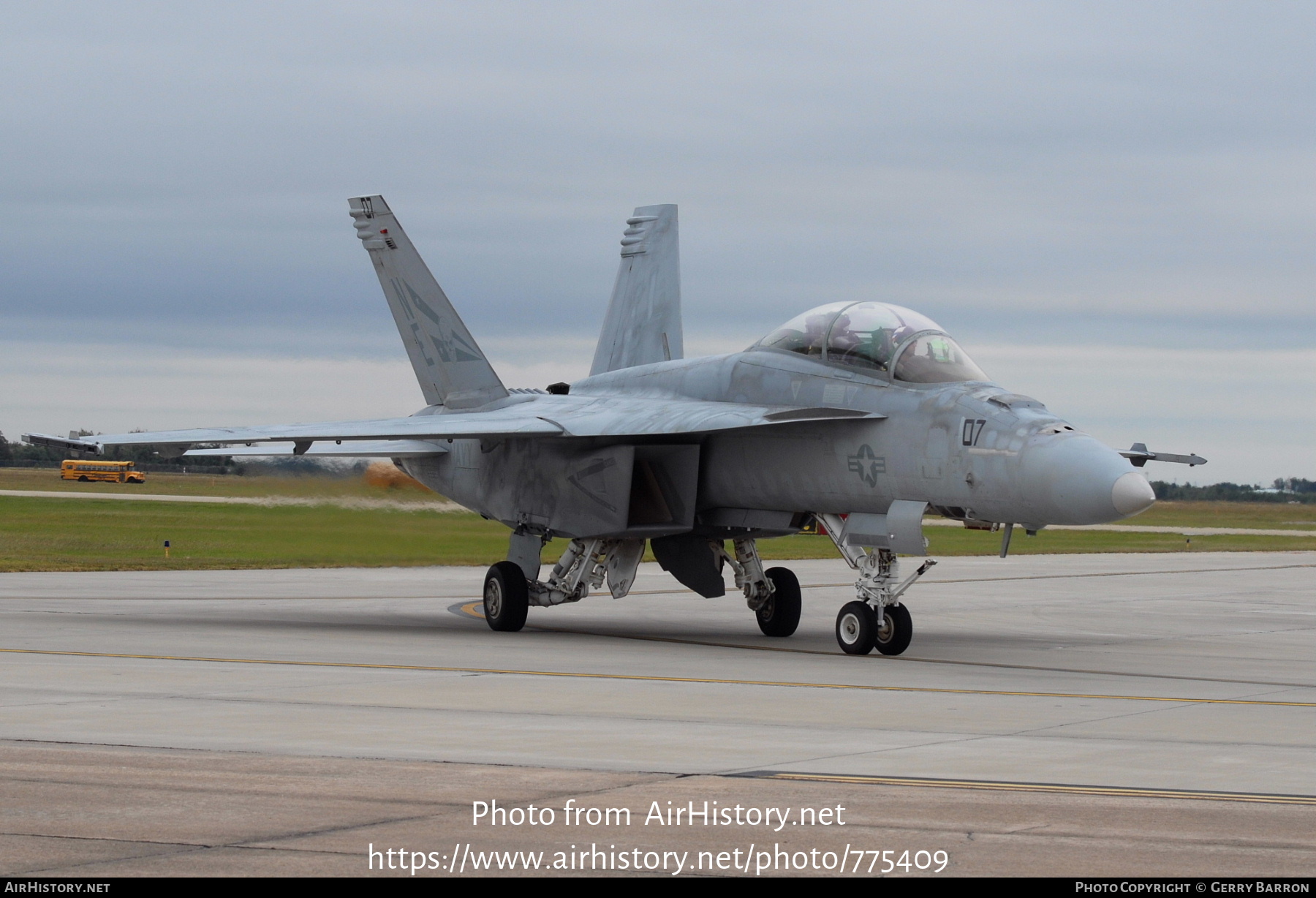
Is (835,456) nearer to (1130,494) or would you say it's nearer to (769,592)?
(769,592)

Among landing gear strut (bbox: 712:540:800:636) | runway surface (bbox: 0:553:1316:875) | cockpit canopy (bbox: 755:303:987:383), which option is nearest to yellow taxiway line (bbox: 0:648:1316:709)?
runway surface (bbox: 0:553:1316:875)

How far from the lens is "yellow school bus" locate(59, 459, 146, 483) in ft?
276

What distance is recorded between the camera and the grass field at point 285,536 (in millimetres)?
22344

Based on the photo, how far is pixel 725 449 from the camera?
17250 millimetres

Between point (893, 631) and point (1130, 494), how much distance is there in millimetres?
3044

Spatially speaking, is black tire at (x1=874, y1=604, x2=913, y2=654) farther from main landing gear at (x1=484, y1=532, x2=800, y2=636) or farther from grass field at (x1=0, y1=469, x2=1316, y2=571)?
grass field at (x1=0, y1=469, x2=1316, y2=571)

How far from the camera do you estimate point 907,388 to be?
593 inches

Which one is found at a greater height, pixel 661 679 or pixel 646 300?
pixel 646 300

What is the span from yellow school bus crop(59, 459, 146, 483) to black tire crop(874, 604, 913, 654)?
73.0 meters


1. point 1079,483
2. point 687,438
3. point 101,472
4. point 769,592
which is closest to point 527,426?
point 687,438

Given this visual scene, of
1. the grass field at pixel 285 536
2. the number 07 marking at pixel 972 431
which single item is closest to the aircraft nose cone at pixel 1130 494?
the number 07 marking at pixel 972 431
